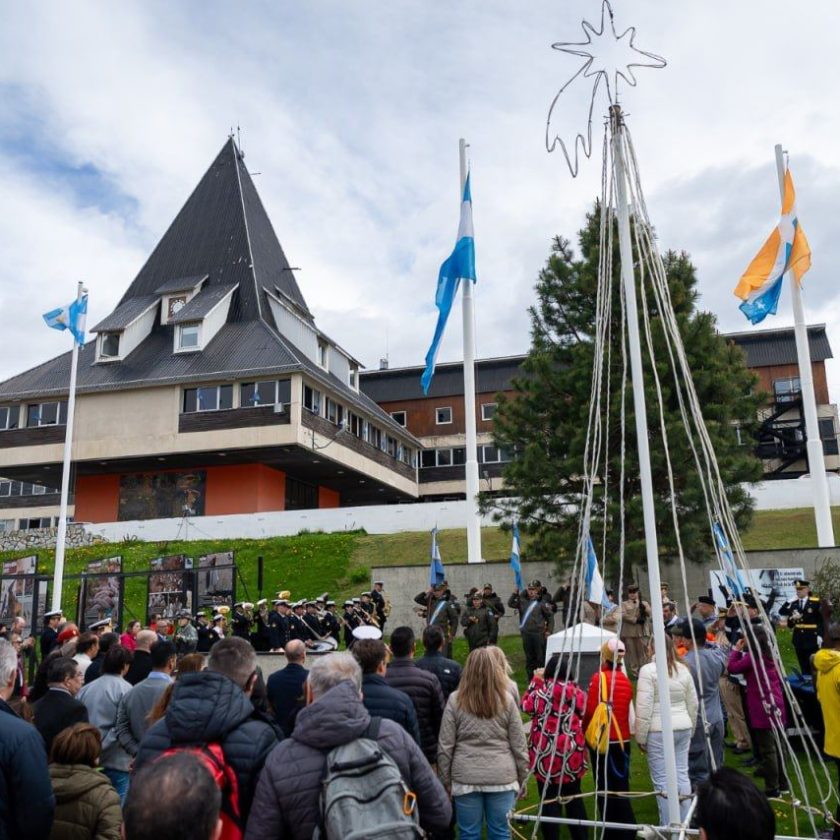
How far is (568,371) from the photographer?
1958cm

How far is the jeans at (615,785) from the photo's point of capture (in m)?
6.85

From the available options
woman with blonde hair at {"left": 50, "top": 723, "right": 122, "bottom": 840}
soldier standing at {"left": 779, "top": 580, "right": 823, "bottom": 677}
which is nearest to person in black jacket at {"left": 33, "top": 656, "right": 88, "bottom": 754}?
woman with blonde hair at {"left": 50, "top": 723, "right": 122, "bottom": 840}

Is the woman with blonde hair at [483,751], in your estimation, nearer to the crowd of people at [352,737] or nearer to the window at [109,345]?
the crowd of people at [352,737]

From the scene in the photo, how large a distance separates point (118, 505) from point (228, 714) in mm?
38660

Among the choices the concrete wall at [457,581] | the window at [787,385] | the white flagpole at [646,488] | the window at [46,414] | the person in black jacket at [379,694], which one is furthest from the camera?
the window at [787,385]

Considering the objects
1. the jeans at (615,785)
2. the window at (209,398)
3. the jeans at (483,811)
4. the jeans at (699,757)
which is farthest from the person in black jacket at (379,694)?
the window at (209,398)

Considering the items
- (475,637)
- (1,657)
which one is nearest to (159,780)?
(1,657)

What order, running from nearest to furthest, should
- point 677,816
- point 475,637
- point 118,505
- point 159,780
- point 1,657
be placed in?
point 159,780, point 1,657, point 677,816, point 475,637, point 118,505

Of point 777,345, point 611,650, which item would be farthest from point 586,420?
point 777,345

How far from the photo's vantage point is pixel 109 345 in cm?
4053

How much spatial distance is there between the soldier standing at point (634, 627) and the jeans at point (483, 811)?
7138 mm

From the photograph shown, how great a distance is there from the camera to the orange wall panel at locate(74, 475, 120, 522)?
4028 centimetres

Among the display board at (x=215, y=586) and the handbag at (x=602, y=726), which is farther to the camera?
the display board at (x=215, y=586)

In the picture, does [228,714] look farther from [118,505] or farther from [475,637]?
[118,505]
